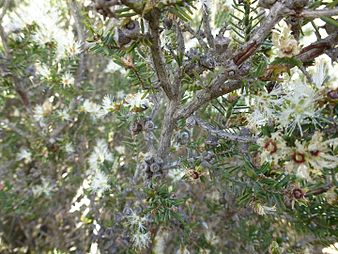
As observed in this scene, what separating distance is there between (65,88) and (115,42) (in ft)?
3.35

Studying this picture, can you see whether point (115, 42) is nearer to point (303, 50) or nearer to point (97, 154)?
point (303, 50)

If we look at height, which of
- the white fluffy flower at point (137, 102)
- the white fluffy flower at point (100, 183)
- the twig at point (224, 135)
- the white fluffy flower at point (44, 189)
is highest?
the white fluffy flower at point (137, 102)

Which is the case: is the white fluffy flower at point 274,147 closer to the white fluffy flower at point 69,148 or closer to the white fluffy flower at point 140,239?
the white fluffy flower at point 140,239

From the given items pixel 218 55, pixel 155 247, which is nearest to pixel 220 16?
pixel 218 55

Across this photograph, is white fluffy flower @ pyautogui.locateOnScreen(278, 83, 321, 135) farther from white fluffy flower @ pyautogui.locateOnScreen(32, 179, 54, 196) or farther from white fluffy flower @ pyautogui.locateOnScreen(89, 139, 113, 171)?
white fluffy flower @ pyautogui.locateOnScreen(32, 179, 54, 196)

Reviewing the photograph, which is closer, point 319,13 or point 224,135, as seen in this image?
point 319,13

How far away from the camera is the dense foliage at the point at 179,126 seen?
75 centimetres

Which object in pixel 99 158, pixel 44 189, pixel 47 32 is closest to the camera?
pixel 47 32

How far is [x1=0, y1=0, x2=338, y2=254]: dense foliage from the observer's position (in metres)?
0.75

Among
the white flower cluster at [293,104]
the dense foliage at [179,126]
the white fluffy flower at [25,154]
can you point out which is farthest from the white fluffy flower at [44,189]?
the white flower cluster at [293,104]

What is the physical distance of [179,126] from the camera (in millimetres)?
1173

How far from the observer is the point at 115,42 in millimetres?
754

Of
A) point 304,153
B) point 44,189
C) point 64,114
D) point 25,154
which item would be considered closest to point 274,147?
point 304,153

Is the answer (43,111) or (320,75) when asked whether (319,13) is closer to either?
(320,75)
